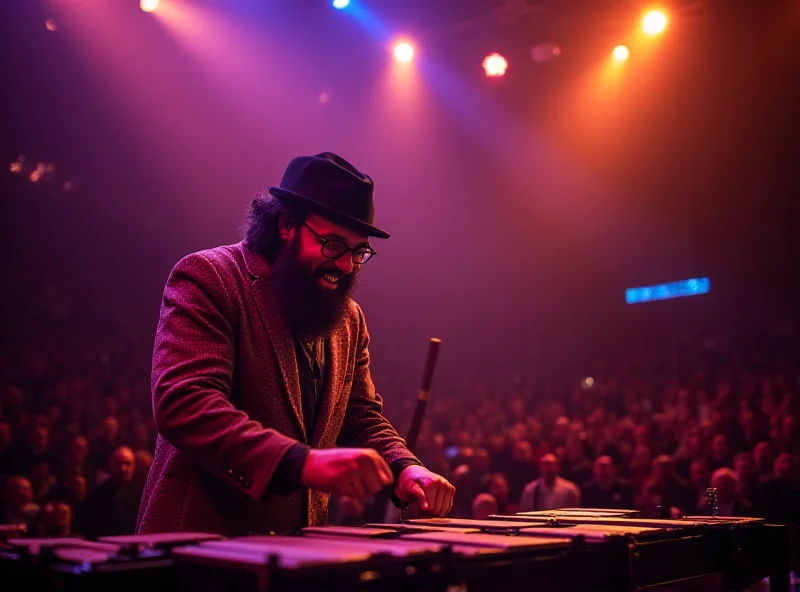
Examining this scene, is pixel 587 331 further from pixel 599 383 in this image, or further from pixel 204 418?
pixel 204 418

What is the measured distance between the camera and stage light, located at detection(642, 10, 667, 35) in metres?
9.05

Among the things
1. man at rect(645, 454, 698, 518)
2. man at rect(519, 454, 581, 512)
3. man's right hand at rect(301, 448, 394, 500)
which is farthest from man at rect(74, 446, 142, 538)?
man's right hand at rect(301, 448, 394, 500)

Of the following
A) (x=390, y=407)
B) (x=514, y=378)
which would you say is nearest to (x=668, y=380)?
(x=514, y=378)

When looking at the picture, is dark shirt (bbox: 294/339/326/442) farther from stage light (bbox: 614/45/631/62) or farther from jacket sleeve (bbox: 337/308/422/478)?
stage light (bbox: 614/45/631/62)

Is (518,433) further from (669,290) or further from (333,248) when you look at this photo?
(333,248)

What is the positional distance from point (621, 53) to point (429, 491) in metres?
9.14

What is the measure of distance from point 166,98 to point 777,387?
9.68 m

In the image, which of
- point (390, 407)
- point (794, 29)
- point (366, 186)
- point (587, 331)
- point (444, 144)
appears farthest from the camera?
point (587, 331)

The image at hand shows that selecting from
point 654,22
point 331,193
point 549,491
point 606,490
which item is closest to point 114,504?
point 549,491

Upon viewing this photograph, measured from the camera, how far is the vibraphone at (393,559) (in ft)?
4.68

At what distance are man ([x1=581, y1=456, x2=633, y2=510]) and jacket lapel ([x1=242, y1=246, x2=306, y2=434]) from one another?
697cm

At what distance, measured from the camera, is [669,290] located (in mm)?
17688

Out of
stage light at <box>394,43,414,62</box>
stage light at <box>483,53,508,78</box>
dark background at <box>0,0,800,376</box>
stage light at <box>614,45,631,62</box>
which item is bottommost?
dark background at <box>0,0,800,376</box>

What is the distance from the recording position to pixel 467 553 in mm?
1631
